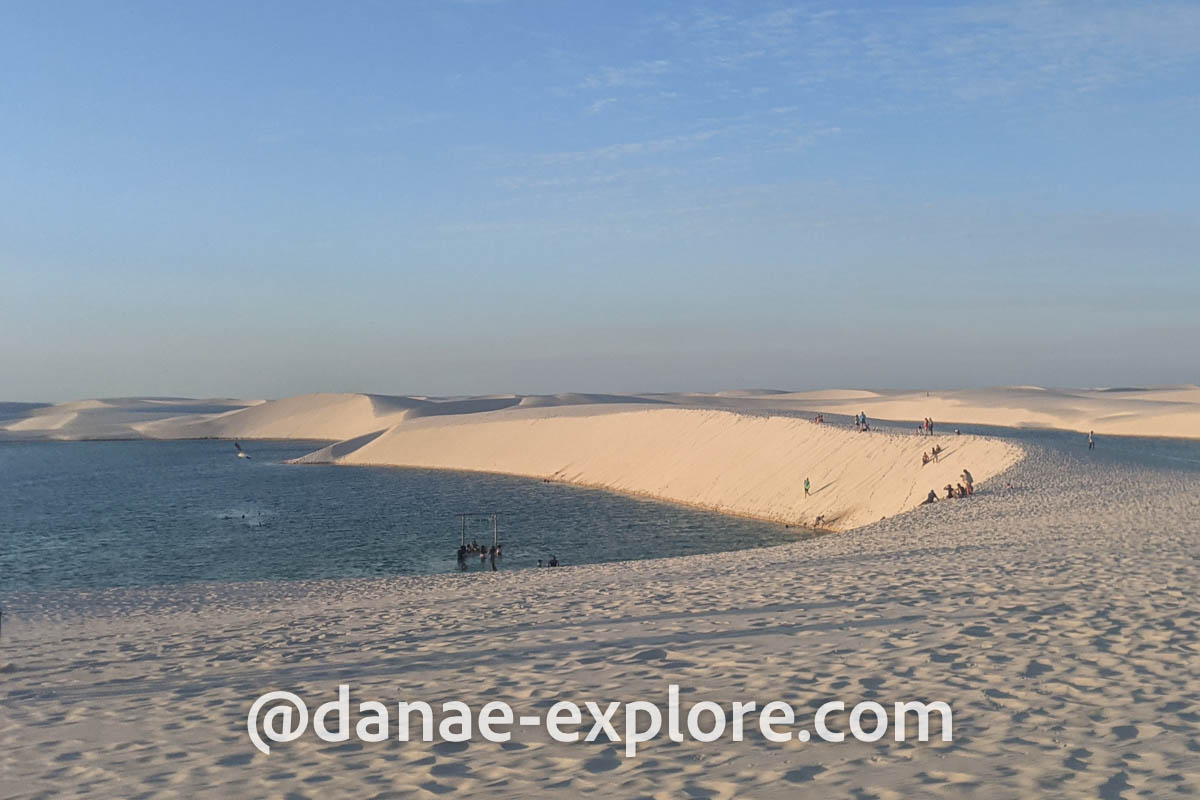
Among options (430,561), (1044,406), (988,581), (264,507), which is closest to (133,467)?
(264,507)

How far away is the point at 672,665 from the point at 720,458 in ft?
117

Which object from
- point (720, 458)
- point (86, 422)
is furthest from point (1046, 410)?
point (86, 422)

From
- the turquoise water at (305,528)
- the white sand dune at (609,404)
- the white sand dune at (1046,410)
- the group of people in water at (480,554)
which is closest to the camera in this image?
the turquoise water at (305,528)

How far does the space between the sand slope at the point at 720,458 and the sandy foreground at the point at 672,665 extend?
592 inches

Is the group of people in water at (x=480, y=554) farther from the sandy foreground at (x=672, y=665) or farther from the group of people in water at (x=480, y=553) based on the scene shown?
the sandy foreground at (x=672, y=665)

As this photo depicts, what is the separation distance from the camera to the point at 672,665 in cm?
785

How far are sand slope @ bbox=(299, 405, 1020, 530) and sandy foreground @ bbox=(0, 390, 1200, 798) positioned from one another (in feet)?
49.3

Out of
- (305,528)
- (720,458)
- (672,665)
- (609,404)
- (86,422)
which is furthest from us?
(86,422)

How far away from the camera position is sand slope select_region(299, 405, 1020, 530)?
1262 inches

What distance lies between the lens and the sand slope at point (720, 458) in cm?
3206

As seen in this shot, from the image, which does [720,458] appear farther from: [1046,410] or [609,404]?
[1046,410]

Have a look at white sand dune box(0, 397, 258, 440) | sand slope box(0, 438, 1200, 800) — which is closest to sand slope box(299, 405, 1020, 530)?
sand slope box(0, 438, 1200, 800)

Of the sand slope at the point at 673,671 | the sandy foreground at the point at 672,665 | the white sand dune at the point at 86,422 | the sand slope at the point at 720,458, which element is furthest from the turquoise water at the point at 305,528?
the white sand dune at the point at 86,422

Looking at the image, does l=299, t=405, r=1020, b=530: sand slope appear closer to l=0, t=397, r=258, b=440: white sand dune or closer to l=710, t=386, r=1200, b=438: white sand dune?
l=710, t=386, r=1200, b=438: white sand dune
